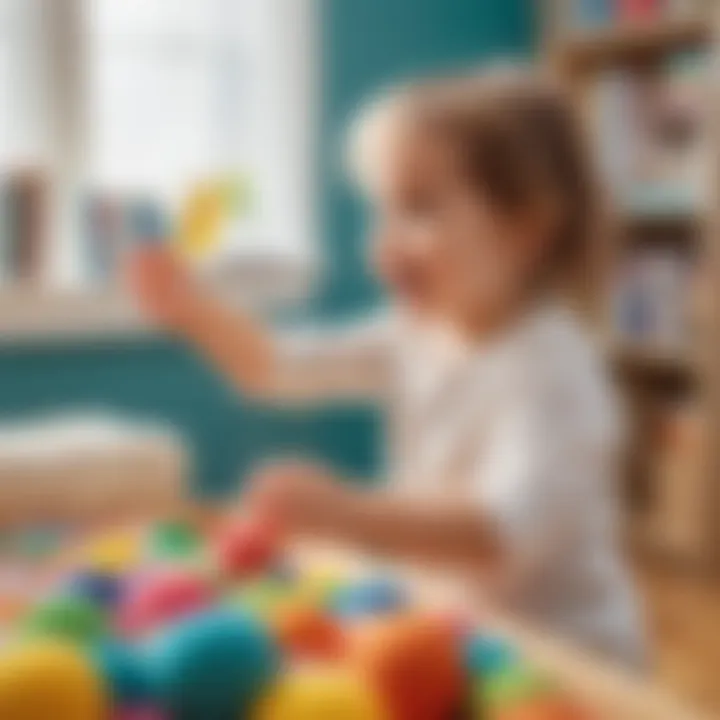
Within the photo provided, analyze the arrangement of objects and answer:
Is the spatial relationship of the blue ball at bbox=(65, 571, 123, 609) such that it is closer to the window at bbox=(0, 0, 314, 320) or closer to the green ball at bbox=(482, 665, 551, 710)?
the green ball at bbox=(482, 665, 551, 710)

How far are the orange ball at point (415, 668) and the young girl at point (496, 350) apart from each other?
0.84 feet

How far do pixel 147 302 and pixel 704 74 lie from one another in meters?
1.24

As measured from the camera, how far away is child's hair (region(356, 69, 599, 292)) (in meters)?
0.94

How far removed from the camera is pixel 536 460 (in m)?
0.87

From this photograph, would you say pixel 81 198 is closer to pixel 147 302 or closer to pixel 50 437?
pixel 50 437

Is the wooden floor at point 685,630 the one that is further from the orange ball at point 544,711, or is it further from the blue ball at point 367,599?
the orange ball at point 544,711

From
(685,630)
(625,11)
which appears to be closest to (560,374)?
(685,630)

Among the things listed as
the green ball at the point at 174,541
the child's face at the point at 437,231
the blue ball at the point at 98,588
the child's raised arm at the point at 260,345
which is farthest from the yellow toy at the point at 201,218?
the blue ball at the point at 98,588

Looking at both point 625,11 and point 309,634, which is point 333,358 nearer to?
point 309,634

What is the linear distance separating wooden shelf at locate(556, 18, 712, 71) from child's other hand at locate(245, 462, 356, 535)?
1459mm

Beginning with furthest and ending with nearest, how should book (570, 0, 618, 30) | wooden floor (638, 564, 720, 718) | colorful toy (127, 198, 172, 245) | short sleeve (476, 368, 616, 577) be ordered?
book (570, 0, 618, 30)
wooden floor (638, 564, 720, 718)
colorful toy (127, 198, 172, 245)
short sleeve (476, 368, 616, 577)

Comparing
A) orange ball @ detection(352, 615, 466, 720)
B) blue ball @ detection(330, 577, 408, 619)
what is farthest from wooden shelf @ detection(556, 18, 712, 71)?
orange ball @ detection(352, 615, 466, 720)

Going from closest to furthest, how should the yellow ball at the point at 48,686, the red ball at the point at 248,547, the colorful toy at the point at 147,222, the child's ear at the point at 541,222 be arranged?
the yellow ball at the point at 48,686 < the red ball at the point at 248,547 < the child's ear at the point at 541,222 < the colorful toy at the point at 147,222

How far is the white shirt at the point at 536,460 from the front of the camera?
2.85 ft
